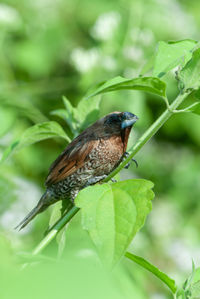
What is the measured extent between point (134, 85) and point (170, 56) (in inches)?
7.4

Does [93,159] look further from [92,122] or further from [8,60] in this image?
[8,60]

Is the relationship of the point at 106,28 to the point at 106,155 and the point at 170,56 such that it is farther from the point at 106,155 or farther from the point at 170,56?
the point at 170,56

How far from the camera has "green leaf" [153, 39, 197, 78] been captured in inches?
52.1

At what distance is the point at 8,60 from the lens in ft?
16.9

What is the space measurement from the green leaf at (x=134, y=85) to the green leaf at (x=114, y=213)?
9.9 inches

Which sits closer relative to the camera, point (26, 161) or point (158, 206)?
point (26, 161)

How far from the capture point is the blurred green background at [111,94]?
406 centimetres

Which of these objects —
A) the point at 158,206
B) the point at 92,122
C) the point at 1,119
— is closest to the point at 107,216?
the point at 92,122

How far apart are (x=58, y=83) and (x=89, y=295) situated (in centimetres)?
425

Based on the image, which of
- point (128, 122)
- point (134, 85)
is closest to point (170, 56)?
point (134, 85)

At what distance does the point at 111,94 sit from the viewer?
13.3ft

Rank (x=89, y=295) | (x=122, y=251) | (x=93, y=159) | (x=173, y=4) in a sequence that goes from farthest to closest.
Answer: (x=173, y=4)
(x=93, y=159)
(x=122, y=251)
(x=89, y=295)

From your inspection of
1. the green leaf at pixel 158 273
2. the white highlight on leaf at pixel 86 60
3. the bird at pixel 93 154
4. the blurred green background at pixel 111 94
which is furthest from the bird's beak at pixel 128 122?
the white highlight on leaf at pixel 86 60

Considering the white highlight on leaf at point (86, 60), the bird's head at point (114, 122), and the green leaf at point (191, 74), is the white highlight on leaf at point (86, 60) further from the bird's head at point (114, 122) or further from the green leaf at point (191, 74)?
the green leaf at point (191, 74)
